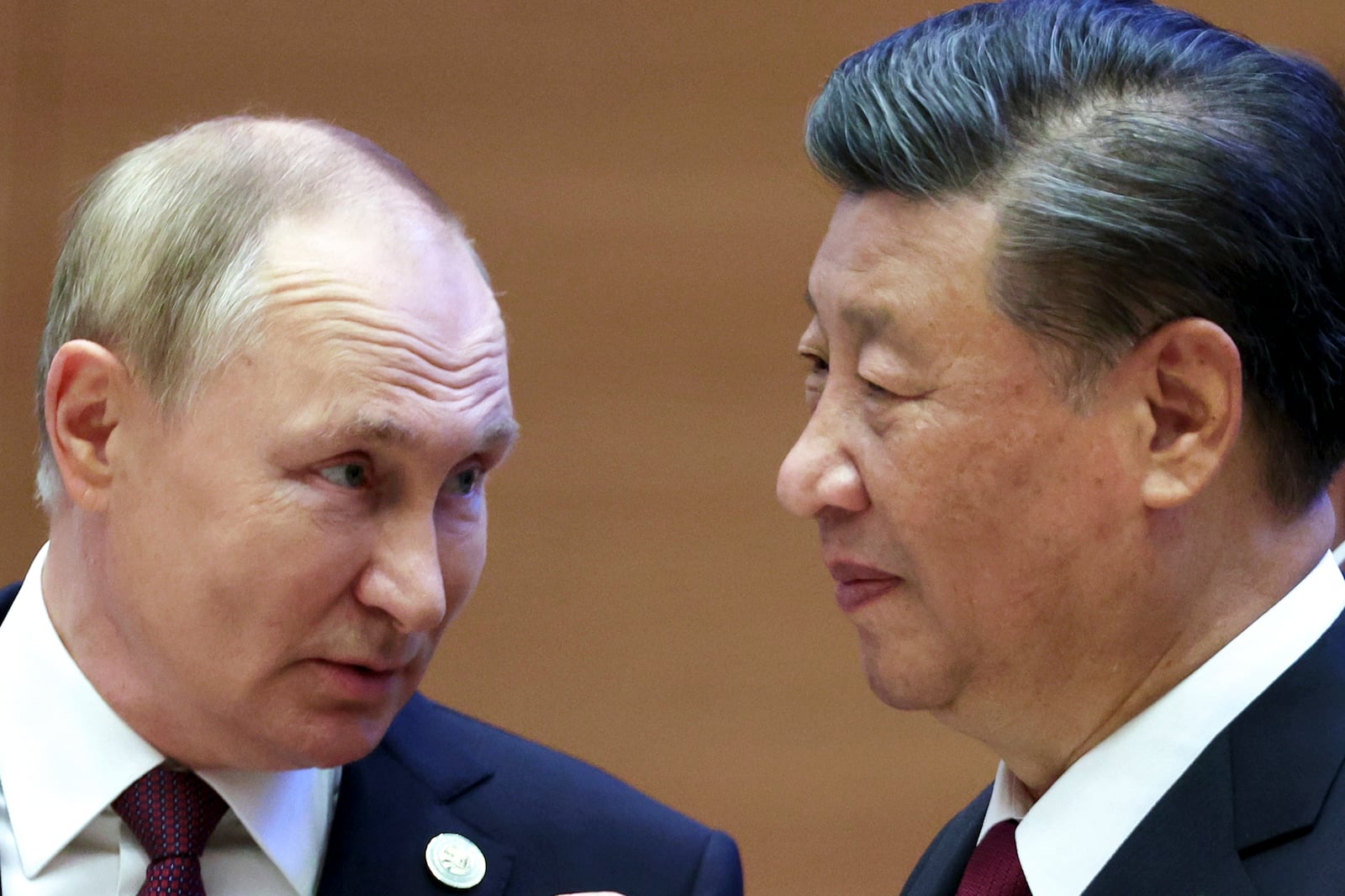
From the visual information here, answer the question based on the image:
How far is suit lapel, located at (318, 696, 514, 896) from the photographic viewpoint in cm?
225

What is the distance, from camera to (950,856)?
2.31 metres

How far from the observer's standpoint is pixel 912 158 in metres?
1.98

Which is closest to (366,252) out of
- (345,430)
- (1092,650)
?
(345,430)

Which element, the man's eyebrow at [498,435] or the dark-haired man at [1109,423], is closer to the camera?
the dark-haired man at [1109,423]

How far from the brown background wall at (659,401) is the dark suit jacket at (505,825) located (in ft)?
5.13

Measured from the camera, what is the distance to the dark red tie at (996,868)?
6.53 ft

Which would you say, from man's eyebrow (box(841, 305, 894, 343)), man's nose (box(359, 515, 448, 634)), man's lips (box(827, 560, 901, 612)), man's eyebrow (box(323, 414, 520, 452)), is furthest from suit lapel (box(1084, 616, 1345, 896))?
man's eyebrow (box(323, 414, 520, 452))

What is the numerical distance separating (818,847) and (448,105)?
200cm

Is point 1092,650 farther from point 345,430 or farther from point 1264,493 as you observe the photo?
→ point 345,430

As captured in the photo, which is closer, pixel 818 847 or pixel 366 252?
pixel 366 252

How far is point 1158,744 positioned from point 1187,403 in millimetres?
386

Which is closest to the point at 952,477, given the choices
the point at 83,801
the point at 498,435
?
the point at 498,435

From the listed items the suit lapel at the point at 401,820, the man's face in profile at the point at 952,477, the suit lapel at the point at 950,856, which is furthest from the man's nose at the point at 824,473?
the suit lapel at the point at 401,820

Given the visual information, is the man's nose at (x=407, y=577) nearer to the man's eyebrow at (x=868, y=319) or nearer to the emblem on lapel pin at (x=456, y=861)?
the emblem on lapel pin at (x=456, y=861)
